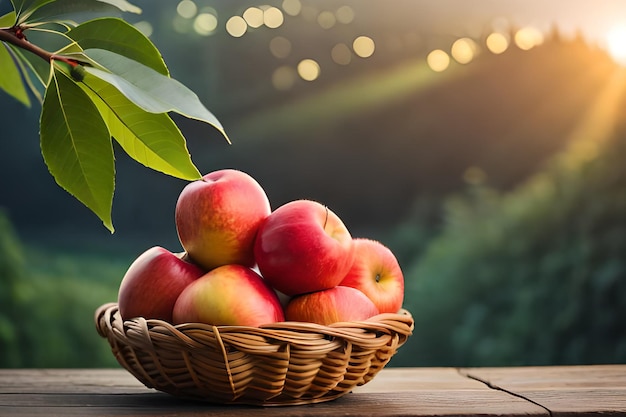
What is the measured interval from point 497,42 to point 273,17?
0.89 meters

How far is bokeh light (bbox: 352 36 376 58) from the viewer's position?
9.36 feet

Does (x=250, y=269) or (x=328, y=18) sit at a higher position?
(x=328, y=18)

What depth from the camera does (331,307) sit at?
0.72 m

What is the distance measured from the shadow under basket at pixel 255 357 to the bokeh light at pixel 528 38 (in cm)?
236

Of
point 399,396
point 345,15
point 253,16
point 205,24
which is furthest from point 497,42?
point 399,396

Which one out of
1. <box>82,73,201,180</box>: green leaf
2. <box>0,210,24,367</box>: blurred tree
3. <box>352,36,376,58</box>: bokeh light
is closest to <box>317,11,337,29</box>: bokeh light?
<box>352,36,376,58</box>: bokeh light

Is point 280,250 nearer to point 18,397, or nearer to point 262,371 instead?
point 262,371

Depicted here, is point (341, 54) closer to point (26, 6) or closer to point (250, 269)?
point (250, 269)

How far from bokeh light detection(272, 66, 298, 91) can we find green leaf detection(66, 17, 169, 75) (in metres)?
2.32

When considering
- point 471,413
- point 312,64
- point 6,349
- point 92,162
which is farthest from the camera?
point 312,64

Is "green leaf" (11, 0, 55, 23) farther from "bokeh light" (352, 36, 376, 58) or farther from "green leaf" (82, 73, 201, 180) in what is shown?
"bokeh light" (352, 36, 376, 58)

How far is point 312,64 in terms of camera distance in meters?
2.85

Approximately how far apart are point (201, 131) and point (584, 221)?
1523 mm

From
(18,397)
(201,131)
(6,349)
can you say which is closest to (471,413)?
(18,397)
